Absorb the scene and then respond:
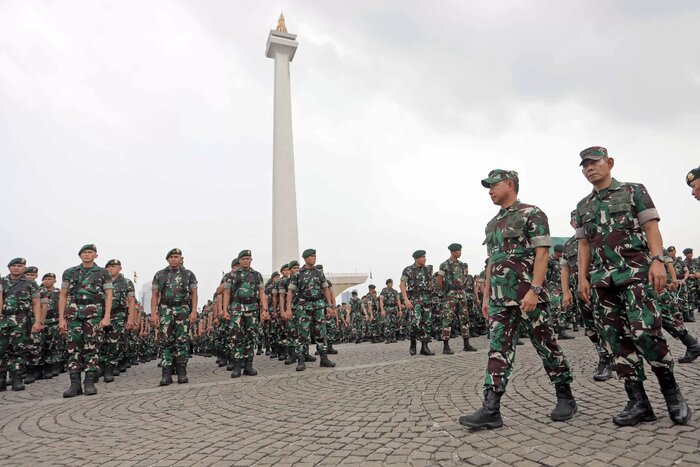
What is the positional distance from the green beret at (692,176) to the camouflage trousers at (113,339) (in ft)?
29.9

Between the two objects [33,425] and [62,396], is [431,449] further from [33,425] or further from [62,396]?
[62,396]

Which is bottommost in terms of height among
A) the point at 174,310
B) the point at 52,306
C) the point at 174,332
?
the point at 174,332

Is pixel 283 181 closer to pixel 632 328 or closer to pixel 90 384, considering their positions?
pixel 90 384

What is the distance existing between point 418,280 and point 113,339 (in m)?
6.44

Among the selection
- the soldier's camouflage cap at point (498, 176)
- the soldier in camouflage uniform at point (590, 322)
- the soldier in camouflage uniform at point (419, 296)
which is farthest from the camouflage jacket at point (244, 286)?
the soldier's camouflage cap at point (498, 176)

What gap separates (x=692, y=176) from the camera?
3.53 metres

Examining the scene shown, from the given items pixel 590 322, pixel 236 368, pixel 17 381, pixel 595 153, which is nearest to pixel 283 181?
pixel 17 381

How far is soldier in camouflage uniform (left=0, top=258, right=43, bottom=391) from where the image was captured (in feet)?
24.1

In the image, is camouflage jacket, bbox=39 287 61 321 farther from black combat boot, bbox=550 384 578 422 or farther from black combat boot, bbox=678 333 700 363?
black combat boot, bbox=678 333 700 363

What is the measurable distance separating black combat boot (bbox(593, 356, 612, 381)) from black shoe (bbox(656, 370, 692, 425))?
5.81 feet

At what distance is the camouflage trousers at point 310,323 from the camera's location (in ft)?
25.7

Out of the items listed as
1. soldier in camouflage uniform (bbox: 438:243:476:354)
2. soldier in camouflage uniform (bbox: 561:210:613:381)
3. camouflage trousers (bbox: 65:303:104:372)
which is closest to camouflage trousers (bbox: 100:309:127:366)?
Result: camouflage trousers (bbox: 65:303:104:372)

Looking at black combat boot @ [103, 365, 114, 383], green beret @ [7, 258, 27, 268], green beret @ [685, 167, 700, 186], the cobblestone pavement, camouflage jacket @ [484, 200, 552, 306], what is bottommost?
the cobblestone pavement

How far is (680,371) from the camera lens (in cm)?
494
